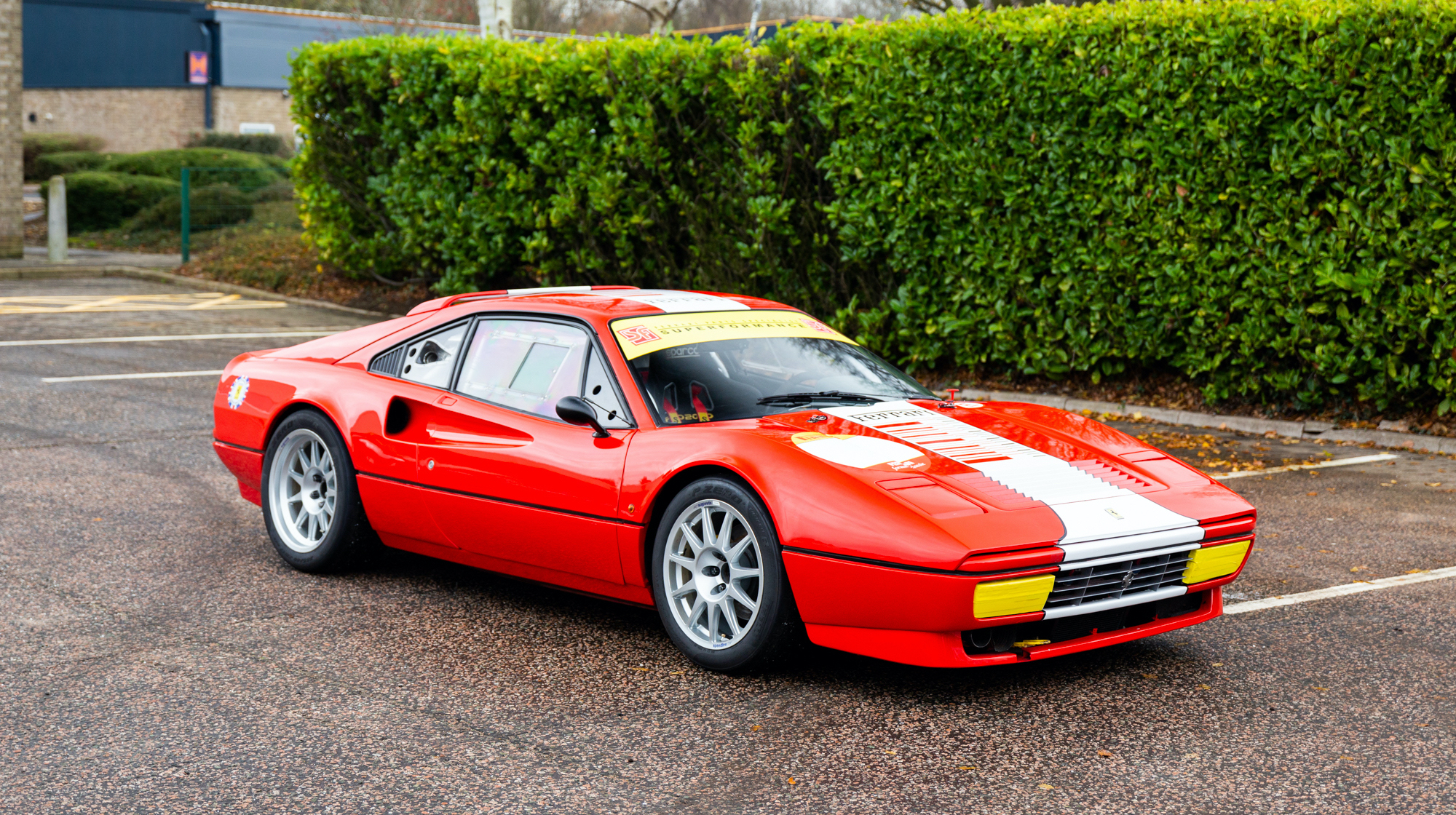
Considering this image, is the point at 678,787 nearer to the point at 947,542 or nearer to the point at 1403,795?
the point at 947,542

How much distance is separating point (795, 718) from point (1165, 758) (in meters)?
1.06

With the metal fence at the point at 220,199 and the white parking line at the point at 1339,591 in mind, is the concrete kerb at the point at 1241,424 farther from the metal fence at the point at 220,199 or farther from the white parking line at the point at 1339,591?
the metal fence at the point at 220,199

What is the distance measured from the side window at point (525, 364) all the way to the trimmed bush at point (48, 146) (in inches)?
1248

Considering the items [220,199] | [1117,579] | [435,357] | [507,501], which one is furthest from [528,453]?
[220,199]

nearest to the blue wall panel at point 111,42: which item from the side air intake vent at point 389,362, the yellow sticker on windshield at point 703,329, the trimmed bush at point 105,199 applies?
the trimmed bush at point 105,199

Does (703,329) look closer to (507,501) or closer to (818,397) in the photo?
(818,397)

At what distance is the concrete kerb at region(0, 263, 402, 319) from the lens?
18592mm

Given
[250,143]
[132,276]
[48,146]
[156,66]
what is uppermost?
[156,66]

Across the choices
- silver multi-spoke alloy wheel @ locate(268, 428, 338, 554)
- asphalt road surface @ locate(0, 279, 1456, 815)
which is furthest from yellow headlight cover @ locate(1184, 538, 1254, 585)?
silver multi-spoke alloy wheel @ locate(268, 428, 338, 554)

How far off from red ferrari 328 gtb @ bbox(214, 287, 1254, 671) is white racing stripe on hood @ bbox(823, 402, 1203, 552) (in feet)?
0.04

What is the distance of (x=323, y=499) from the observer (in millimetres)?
5945

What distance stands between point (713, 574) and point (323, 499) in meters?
2.19

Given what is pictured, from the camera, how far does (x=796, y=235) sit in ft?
40.6

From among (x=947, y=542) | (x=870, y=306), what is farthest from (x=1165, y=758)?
(x=870, y=306)
